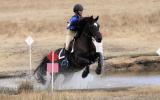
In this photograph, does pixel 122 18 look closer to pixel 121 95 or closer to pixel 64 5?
pixel 64 5

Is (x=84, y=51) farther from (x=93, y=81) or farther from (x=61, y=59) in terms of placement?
(x=93, y=81)

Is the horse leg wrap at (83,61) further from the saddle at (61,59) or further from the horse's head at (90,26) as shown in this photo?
the saddle at (61,59)

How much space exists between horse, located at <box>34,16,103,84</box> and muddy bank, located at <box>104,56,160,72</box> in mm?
8870

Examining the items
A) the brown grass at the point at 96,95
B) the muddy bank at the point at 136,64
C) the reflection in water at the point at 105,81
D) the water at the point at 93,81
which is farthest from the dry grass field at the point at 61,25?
the brown grass at the point at 96,95

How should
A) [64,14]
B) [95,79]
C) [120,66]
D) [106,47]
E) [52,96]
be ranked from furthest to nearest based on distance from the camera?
[64,14]
[106,47]
[120,66]
[95,79]
[52,96]

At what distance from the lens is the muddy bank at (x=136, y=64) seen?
1135 inches

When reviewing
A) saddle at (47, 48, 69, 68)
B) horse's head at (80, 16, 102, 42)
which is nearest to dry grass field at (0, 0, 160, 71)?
saddle at (47, 48, 69, 68)

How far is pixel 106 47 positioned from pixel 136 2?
13425 millimetres

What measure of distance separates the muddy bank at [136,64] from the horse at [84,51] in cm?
887

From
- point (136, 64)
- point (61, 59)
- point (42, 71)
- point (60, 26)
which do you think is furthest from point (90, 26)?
point (60, 26)

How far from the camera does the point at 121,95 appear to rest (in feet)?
55.2

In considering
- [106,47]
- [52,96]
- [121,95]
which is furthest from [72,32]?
[106,47]

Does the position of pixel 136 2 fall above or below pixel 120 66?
above

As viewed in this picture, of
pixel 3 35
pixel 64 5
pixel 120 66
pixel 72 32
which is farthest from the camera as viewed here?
pixel 64 5
